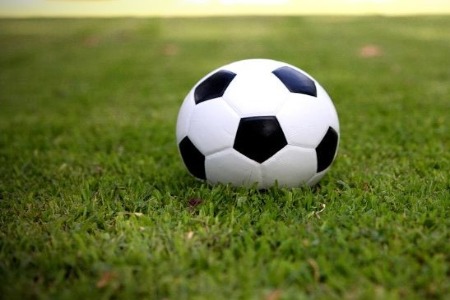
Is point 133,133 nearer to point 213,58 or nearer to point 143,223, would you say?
point 143,223

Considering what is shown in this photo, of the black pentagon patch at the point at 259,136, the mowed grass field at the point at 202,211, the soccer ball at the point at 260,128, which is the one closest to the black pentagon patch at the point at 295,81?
the soccer ball at the point at 260,128

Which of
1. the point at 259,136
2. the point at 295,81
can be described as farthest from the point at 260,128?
the point at 295,81

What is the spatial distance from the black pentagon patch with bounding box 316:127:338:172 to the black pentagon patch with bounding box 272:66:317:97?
0.26 m

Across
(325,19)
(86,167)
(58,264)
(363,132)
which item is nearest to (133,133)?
(86,167)

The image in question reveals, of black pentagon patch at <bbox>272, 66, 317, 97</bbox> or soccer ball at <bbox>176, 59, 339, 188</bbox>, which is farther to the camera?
black pentagon patch at <bbox>272, 66, 317, 97</bbox>

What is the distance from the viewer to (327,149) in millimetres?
2799

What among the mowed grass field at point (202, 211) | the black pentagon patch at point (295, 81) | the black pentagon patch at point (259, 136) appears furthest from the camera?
the black pentagon patch at point (295, 81)

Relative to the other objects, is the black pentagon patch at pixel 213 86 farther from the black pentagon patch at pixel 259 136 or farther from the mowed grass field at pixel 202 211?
the mowed grass field at pixel 202 211

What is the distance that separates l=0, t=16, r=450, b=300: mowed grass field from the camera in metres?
1.89

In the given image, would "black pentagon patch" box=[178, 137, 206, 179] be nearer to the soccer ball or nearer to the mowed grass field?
the soccer ball

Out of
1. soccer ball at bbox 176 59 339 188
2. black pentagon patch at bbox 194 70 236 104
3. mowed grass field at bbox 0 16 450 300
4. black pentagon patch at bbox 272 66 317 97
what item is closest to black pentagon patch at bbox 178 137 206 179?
soccer ball at bbox 176 59 339 188

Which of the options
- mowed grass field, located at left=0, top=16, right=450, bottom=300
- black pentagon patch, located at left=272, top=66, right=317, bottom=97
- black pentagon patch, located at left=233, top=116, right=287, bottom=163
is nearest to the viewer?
mowed grass field, located at left=0, top=16, right=450, bottom=300

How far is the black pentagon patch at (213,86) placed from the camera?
2754 mm

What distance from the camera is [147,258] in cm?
207
